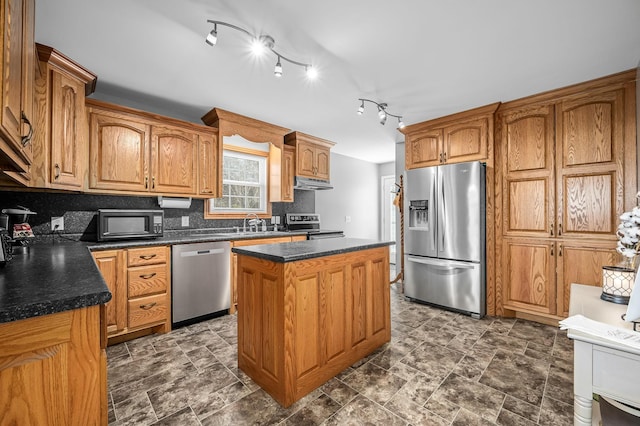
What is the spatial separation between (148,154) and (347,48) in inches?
90.0

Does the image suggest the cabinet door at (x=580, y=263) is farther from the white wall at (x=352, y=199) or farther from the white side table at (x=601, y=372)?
the white wall at (x=352, y=199)

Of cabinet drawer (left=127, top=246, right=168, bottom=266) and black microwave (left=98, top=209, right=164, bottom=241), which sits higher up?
black microwave (left=98, top=209, right=164, bottom=241)

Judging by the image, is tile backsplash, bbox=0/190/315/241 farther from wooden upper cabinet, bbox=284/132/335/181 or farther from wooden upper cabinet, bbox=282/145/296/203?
wooden upper cabinet, bbox=284/132/335/181

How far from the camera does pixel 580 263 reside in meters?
2.75

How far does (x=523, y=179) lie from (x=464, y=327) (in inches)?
69.1

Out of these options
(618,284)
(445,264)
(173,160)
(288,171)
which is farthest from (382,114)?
(173,160)

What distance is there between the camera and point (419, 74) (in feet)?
8.26

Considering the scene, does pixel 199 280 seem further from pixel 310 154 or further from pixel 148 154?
pixel 310 154

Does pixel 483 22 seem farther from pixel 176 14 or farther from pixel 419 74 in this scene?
pixel 176 14

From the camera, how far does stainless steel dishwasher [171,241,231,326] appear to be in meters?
2.83

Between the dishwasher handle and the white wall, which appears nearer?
the dishwasher handle

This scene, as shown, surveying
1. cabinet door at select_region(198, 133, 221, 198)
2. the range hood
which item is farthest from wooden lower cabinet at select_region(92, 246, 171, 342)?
the range hood

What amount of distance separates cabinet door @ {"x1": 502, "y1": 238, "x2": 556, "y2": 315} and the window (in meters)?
3.31

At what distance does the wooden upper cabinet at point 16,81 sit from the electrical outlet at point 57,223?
1.66 metres
